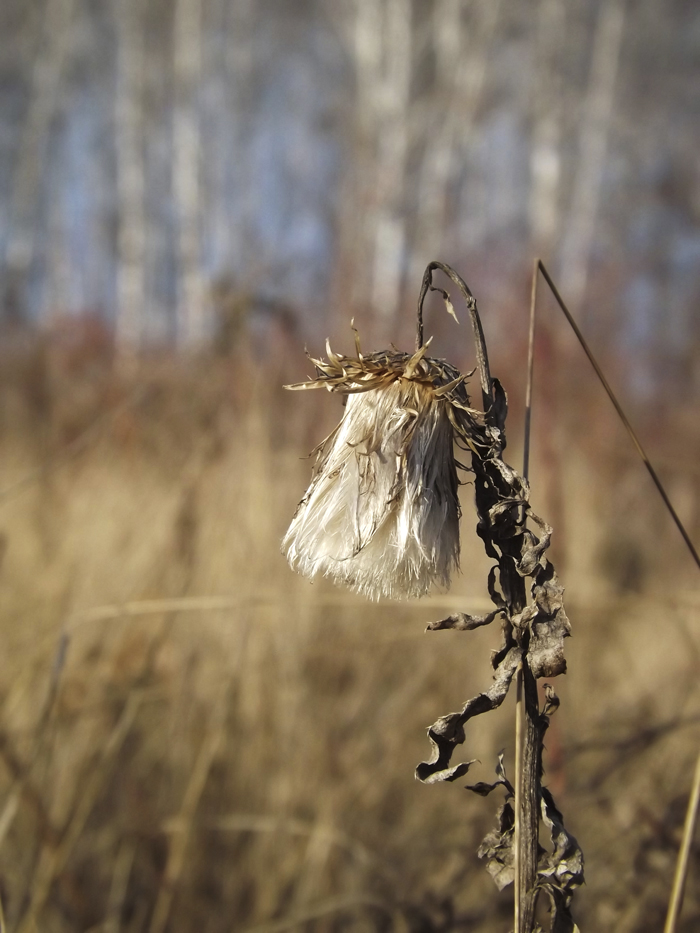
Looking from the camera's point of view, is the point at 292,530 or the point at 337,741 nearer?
the point at 292,530

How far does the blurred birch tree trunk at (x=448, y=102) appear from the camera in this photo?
9250 millimetres

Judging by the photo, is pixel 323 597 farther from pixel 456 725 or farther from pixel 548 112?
pixel 548 112

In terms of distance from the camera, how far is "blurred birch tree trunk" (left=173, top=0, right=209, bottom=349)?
32.5 feet

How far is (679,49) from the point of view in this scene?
11.3m

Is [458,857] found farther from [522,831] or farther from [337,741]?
[522,831]

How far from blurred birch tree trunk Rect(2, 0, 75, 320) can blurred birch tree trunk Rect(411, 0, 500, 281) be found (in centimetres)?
507

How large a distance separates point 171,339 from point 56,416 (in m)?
8.12

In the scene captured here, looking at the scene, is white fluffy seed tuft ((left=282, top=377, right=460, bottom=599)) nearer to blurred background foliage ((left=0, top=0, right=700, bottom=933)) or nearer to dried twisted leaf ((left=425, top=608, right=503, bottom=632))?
dried twisted leaf ((left=425, top=608, right=503, bottom=632))

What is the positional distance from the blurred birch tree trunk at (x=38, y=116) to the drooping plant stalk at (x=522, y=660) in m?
10.0

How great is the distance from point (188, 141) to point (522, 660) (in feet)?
36.6

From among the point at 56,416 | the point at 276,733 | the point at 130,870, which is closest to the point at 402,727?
the point at 276,733

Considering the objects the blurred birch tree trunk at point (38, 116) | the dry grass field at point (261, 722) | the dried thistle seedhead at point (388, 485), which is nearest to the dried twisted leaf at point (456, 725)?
the dried thistle seedhead at point (388, 485)

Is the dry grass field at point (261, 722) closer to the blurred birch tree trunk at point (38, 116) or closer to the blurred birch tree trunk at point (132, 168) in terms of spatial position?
the blurred birch tree trunk at point (132, 168)

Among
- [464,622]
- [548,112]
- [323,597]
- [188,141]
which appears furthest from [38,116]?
[464,622]
